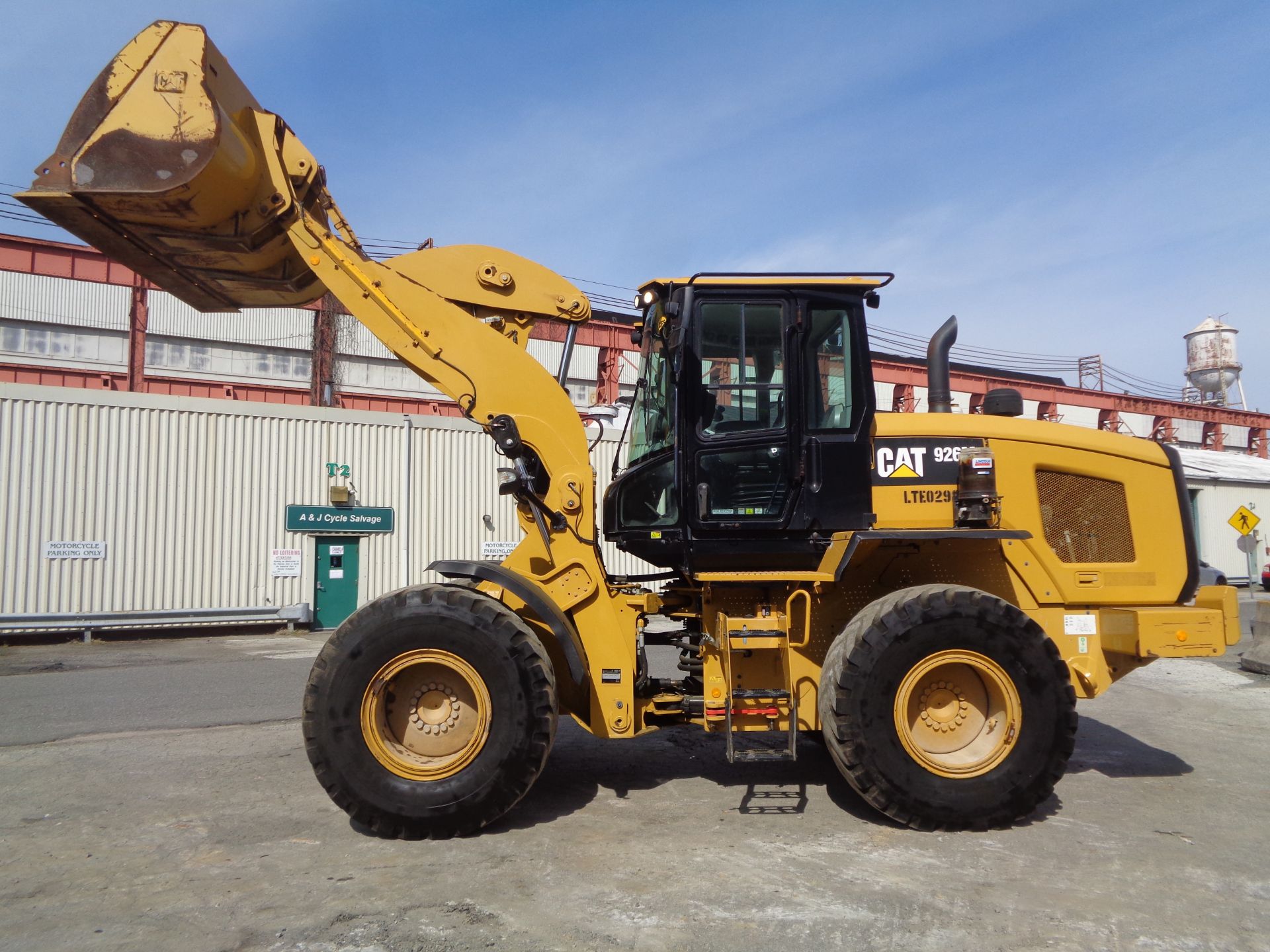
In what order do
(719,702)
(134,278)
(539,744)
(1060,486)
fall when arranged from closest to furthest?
1. (539,744)
2. (719,702)
3. (1060,486)
4. (134,278)

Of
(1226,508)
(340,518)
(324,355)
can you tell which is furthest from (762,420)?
(1226,508)

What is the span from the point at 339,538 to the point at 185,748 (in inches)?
443

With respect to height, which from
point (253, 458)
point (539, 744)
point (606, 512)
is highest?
point (253, 458)

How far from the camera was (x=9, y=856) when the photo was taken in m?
4.31

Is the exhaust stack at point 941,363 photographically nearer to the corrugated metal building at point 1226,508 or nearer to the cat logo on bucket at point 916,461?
the cat logo on bucket at point 916,461

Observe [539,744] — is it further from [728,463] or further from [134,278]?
[134,278]

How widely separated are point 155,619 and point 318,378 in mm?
13971

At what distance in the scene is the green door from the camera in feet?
57.4

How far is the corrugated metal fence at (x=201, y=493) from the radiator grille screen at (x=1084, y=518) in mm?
13487

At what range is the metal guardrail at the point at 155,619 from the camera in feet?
49.9

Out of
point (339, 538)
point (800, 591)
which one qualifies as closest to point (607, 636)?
point (800, 591)

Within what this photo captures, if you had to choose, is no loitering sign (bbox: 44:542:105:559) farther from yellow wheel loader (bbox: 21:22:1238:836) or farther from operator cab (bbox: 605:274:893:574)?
operator cab (bbox: 605:274:893:574)

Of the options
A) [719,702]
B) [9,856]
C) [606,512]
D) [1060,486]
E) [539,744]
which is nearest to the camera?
[9,856]

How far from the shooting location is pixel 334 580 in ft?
57.8
